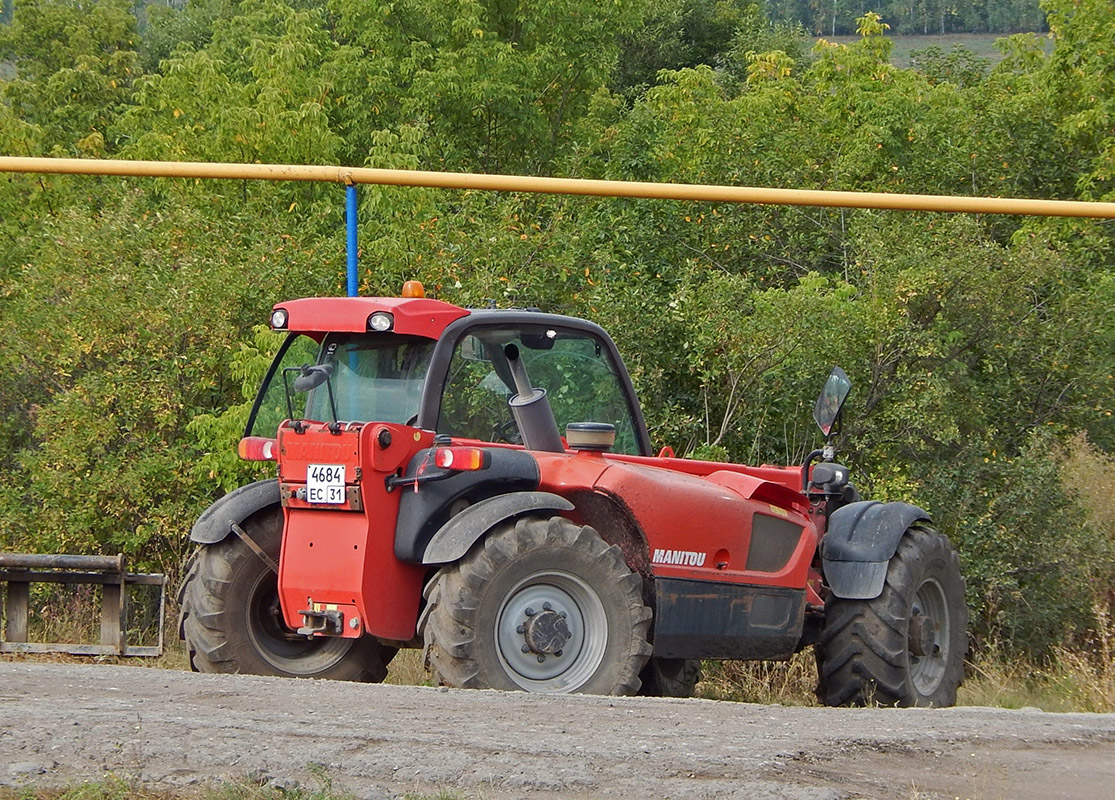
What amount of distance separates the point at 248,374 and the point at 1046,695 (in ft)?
22.4

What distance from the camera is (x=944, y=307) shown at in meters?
14.4

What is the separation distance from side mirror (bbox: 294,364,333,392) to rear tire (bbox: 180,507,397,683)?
99cm

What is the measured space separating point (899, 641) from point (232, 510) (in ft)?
13.1

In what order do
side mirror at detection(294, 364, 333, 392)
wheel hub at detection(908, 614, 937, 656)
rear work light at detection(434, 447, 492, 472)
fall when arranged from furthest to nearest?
wheel hub at detection(908, 614, 937, 656) < side mirror at detection(294, 364, 333, 392) < rear work light at detection(434, 447, 492, 472)

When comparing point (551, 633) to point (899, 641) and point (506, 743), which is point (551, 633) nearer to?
point (506, 743)

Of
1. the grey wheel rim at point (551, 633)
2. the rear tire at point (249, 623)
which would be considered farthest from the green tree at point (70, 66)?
the grey wheel rim at point (551, 633)

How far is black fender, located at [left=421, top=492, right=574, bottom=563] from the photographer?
7109mm

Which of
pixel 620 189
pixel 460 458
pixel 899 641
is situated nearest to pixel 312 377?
pixel 460 458

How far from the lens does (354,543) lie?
741 cm

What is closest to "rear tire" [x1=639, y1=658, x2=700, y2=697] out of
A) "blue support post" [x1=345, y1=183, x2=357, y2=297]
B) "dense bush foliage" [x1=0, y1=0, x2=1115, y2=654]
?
"blue support post" [x1=345, y1=183, x2=357, y2=297]

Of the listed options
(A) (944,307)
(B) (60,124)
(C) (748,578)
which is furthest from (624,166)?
(B) (60,124)

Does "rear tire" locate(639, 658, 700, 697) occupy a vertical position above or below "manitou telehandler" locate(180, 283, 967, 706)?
below

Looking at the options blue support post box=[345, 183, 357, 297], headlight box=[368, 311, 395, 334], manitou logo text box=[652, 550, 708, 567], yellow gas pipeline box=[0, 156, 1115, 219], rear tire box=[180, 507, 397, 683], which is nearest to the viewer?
headlight box=[368, 311, 395, 334]

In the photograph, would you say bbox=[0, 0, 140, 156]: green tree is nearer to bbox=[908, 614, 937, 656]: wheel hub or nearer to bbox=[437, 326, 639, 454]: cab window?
bbox=[437, 326, 639, 454]: cab window
